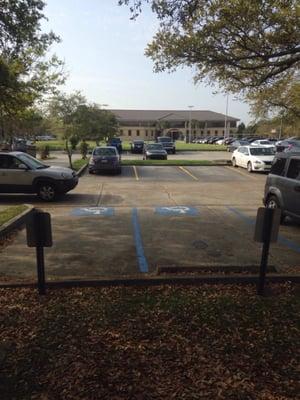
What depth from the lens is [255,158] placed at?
24.4m

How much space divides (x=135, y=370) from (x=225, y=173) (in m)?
21.4

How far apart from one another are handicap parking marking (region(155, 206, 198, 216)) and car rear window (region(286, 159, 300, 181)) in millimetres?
3160

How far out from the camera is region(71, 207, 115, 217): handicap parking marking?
11680 millimetres

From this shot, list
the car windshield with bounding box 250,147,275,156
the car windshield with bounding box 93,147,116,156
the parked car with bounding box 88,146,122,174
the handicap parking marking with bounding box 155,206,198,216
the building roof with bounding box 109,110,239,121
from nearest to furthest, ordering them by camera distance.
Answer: the handicap parking marking with bounding box 155,206,198,216 → the parked car with bounding box 88,146,122,174 → the car windshield with bounding box 93,147,116,156 → the car windshield with bounding box 250,147,275,156 → the building roof with bounding box 109,110,239,121

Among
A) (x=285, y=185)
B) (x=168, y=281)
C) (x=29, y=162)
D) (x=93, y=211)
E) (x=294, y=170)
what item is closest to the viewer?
(x=168, y=281)

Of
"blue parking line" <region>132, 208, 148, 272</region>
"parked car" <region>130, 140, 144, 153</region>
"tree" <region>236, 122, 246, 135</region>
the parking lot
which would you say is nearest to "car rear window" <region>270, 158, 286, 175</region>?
the parking lot

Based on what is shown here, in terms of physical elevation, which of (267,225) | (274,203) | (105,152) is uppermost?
(267,225)

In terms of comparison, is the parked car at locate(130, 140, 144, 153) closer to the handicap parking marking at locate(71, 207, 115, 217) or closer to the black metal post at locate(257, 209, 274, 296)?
the handicap parking marking at locate(71, 207, 115, 217)

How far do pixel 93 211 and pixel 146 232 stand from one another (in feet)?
10.5

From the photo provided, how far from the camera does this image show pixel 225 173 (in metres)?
24.4

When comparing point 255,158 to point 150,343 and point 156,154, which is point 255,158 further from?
point 150,343

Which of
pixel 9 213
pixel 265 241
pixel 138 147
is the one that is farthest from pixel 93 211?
pixel 138 147

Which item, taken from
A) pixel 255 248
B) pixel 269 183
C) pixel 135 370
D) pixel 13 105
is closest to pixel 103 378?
pixel 135 370

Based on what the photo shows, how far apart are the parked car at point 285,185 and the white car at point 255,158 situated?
13.9 m
